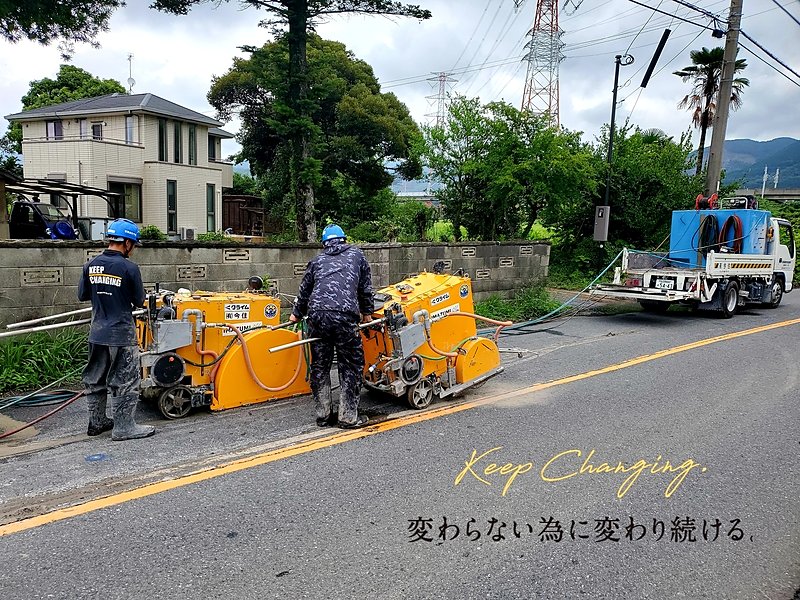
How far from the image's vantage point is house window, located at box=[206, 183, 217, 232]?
3103 centimetres

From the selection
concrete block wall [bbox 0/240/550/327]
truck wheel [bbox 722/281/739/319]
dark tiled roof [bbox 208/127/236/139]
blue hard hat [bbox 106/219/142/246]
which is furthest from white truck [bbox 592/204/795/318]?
dark tiled roof [bbox 208/127/236/139]

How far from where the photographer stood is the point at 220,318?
6168mm

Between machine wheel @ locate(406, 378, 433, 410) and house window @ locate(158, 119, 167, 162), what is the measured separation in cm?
2588

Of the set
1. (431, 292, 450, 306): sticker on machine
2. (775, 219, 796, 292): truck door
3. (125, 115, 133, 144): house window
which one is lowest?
(431, 292, 450, 306): sticker on machine

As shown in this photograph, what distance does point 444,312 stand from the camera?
21.9ft

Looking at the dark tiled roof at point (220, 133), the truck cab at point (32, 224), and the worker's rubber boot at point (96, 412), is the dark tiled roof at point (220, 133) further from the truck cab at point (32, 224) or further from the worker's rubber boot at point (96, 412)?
the worker's rubber boot at point (96, 412)

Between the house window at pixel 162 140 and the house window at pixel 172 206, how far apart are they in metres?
1.13

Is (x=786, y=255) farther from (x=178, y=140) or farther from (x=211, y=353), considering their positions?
(x=178, y=140)

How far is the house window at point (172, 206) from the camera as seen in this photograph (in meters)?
29.0

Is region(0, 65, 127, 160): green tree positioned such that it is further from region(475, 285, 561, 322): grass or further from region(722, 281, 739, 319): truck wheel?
region(722, 281, 739, 319): truck wheel

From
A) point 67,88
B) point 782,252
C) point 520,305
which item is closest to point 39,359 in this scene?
point 520,305

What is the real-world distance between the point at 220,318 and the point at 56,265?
3223 mm

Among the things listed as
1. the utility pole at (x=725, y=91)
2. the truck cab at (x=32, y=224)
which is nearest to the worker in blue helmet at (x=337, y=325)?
the truck cab at (x=32, y=224)

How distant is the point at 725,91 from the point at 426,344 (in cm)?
1388
